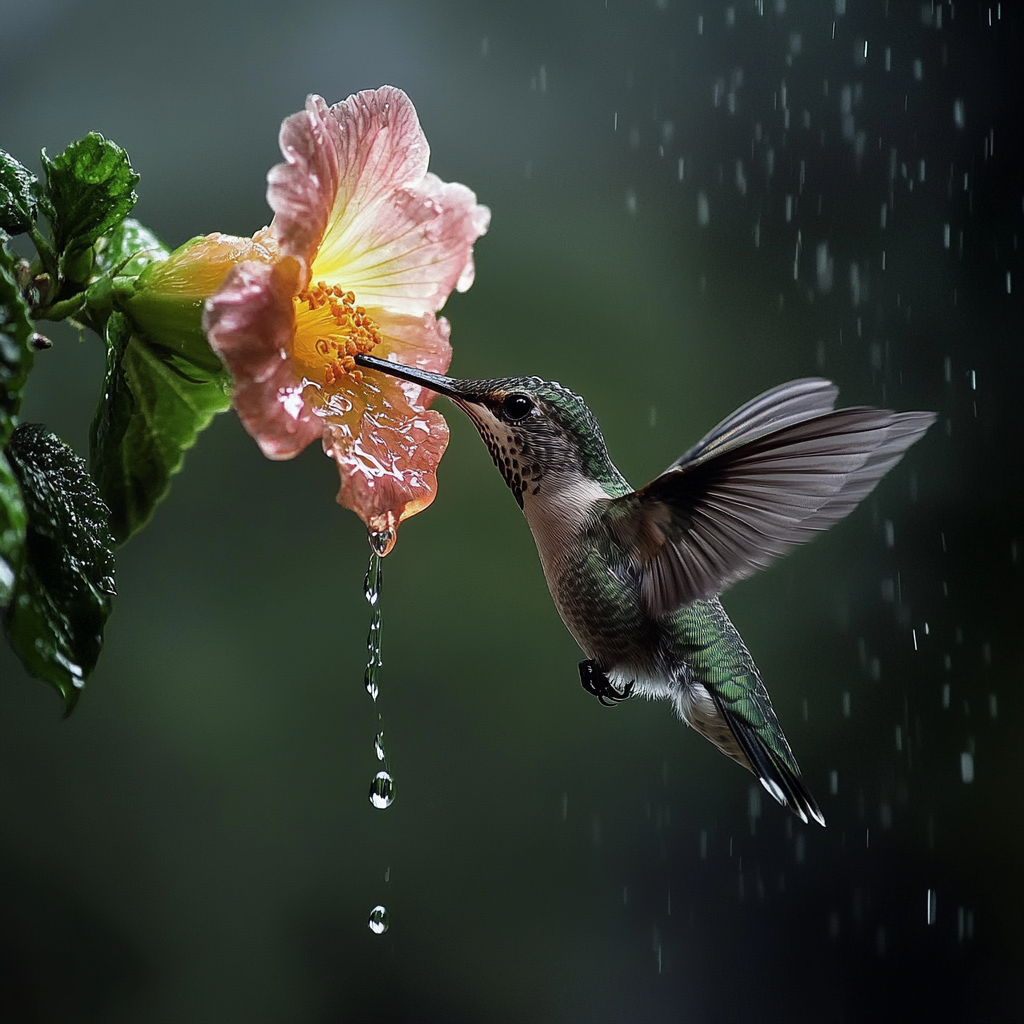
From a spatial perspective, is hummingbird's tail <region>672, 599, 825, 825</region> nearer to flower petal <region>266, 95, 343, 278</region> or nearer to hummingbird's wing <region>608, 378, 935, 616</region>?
hummingbird's wing <region>608, 378, 935, 616</region>

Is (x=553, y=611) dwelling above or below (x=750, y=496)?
above

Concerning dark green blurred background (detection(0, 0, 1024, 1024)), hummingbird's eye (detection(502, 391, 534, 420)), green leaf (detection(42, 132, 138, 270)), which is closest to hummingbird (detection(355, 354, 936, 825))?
hummingbird's eye (detection(502, 391, 534, 420))

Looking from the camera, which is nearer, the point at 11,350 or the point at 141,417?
the point at 11,350

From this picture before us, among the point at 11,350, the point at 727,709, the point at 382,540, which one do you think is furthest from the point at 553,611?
the point at 11,350

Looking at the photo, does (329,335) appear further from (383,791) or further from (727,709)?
(727,709)

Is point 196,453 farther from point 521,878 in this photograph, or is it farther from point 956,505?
point 956,505

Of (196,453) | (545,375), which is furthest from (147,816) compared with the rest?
→ (545,375)
